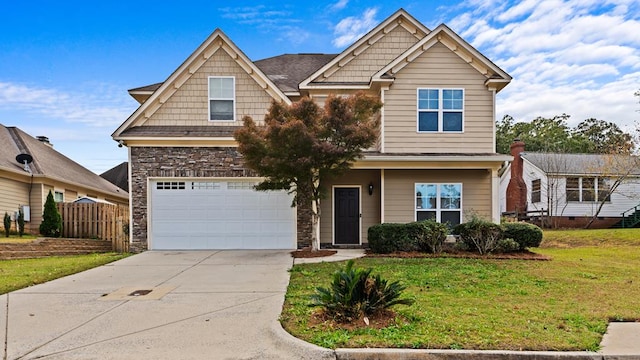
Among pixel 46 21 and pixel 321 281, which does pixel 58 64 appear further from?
pixel 321 281

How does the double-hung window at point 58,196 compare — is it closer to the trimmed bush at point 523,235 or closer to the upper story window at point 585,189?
the trimmed bush at point 523,235

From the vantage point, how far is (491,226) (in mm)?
11602

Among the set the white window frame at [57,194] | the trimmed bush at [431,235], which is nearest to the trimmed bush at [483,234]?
the trimmed bush at [431,235]

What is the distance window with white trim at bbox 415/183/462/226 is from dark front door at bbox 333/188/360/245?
2.09 m

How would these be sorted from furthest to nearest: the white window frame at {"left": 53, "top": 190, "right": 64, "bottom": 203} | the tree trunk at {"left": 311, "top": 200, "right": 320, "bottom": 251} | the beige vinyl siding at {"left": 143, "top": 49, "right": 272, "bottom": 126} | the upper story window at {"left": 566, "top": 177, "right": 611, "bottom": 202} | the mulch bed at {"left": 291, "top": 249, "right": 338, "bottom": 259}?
the upper story window at {"left": 566, "top": 177, "right": 611, "bottom": 202}, the white window frame at {"left": 53, "top": 190, "right": 64, "bottom": 203}, the beige vinyl siding at {"left": 143, "top": 49, "right": 272, "bottom": 126}, the tree trunk at {"left": 311, "top": 200, "right": 320, "bottom": 251}, the mulch bed at {"left": 291, "top": 249, "right": 338, "bottom": 259}

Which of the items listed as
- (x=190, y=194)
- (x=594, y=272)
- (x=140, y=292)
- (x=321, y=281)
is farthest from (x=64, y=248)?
(x=594, y=272)

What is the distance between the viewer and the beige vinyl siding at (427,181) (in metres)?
13.9

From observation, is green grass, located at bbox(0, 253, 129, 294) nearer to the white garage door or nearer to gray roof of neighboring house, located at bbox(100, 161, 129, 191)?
the white garage door

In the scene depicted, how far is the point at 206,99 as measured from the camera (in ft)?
45.2

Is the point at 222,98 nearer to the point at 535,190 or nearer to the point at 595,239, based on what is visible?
the point at 595,239

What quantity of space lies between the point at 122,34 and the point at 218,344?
1506 centimetres

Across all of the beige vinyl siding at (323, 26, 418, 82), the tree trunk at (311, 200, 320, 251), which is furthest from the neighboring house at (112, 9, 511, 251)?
the tree trunk at (311, 200, 320, 251)

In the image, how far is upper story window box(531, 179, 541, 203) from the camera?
25.5 m

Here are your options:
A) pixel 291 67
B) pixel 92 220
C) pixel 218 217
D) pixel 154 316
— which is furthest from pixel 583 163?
pixel 154 316
